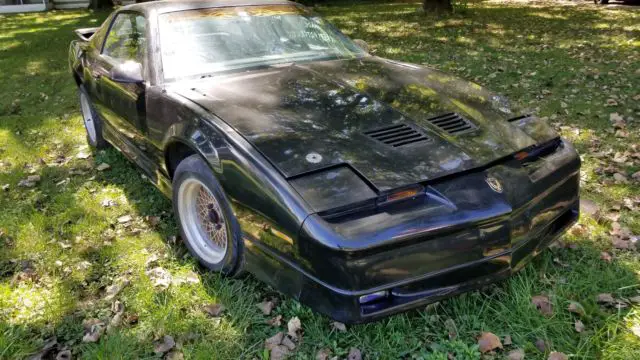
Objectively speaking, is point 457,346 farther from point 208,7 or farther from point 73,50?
point 73,50

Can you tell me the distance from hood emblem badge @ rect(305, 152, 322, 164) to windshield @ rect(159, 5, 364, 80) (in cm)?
120

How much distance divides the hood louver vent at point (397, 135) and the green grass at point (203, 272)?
820 millimetres

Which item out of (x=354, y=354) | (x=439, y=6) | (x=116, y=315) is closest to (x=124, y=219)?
(x=116, y=315)

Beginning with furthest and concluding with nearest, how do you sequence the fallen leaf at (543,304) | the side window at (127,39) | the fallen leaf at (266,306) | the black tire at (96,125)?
the black tire at (96,125) → the side window at (127,39) → the fallen leaf at (266,306) → the fallen leaf at (543,304)

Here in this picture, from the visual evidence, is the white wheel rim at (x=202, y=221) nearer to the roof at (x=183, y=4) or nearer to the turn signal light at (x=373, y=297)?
the turn signal light at (x=373, y=297)

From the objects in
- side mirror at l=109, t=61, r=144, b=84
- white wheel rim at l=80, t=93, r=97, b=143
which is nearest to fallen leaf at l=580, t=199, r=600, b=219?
side mirror at l=109, t=61, r=144, b=84

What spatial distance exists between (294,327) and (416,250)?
30.6 inches

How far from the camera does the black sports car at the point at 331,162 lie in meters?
2.06

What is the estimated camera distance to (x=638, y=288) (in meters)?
2.59

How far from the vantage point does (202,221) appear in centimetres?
293

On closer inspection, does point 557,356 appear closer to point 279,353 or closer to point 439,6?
point 279,353

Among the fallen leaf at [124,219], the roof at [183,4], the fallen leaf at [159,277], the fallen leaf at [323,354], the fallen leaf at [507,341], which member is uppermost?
the roof at [183,4]

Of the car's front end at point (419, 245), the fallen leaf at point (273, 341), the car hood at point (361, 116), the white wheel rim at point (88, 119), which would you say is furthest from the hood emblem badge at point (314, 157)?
the white wheel rim at point (88, 119)

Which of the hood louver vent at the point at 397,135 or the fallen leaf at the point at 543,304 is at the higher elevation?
the hood louver vent at the point at 397,135
